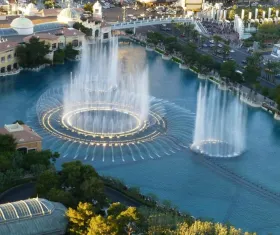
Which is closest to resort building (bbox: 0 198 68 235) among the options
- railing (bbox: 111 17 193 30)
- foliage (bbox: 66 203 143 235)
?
foliage (bbox: 66 203 143 235)

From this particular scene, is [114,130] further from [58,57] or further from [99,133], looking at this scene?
[58,57]

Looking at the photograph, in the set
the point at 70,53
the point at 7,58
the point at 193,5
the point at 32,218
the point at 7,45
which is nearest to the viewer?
the point at 32,218

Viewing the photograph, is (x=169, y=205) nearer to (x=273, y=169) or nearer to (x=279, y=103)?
(x=273, y=169)

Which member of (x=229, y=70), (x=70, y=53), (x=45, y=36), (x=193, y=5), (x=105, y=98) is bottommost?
(x=105, y=98)

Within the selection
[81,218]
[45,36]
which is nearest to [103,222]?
[81,218]

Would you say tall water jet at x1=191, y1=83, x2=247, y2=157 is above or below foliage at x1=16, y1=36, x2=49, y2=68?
below

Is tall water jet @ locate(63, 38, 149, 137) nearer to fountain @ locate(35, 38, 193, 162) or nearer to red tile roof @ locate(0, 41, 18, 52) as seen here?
fountain @ locate(35, 38, 193, 162)

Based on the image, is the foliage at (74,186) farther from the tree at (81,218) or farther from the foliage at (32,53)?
the foliage at (32,53)

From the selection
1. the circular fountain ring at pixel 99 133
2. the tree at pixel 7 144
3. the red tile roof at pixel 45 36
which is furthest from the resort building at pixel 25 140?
the red tile roof at pixel 45 36
